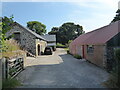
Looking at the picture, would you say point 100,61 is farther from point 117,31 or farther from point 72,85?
point 72,85

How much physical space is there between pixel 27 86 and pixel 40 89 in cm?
83

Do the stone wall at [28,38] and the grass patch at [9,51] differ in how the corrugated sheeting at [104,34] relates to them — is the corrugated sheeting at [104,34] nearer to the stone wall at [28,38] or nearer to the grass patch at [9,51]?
the grass patch at [9,51]

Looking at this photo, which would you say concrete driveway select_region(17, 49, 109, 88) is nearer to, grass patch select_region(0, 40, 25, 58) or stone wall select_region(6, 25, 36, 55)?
grass patch select_region(0, 40, 25, 58)

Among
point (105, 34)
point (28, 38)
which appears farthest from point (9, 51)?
point (28, 38)

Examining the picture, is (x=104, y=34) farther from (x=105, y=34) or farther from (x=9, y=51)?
(x=9, y=51)

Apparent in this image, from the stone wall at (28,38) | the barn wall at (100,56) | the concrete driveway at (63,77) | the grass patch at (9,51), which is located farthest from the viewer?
the stone wall at (28,38)

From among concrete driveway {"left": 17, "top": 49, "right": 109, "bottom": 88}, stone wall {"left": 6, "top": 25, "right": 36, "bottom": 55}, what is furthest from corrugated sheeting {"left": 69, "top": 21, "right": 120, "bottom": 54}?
stone wall {"left": 6, "top": 25, "right": 36, "bottom": 55}

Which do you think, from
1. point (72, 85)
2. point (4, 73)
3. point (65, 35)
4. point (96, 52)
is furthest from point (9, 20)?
point (65, 35)

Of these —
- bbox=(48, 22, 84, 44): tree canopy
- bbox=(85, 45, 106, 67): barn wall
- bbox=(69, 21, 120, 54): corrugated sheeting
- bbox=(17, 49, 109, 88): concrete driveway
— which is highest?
bbox=(48, 22, 84, 44): tree canopy

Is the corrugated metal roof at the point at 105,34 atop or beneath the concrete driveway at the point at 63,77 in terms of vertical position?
atop

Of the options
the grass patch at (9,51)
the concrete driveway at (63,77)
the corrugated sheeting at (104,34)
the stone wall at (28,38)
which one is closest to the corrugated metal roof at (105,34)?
the corrugated sheeting at (104,34)

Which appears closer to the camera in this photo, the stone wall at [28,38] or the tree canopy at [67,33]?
the stone wall at [28,38]

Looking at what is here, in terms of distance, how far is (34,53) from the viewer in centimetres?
2575

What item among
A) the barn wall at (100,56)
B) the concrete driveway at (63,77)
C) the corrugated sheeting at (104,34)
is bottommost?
the concrete driveway at (63,77)
